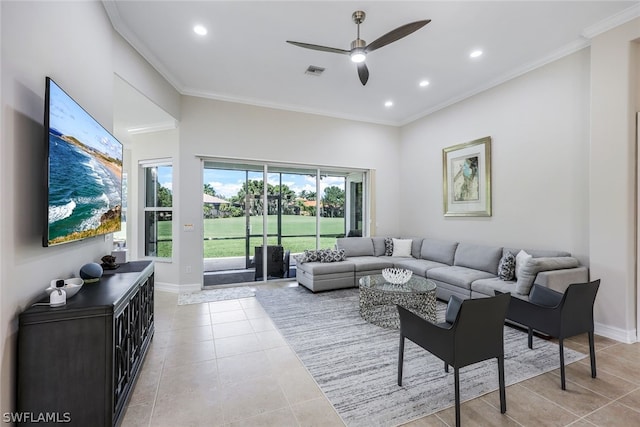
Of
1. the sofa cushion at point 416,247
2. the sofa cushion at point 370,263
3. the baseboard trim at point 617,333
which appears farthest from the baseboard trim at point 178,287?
the baseboard trim at point 617,333

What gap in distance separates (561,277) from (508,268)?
611 millimetres

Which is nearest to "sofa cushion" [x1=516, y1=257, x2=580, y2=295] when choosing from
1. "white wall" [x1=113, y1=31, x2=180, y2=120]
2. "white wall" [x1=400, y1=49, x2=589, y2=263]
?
"white wall" [x1=400, y1=49, x2=589, y2=263]

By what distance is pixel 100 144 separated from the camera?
7.82 feet

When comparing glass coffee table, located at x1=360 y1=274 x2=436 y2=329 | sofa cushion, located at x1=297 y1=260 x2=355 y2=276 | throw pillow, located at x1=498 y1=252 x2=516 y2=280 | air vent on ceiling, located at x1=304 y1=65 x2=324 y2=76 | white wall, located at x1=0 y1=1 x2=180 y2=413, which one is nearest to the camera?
white wall, located at x1=0 y1=1 x2=180 y2=413

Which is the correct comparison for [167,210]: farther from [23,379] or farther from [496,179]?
[496,179]

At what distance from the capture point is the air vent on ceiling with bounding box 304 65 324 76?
13.5 feet

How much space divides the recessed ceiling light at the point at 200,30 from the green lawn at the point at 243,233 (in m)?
3.05

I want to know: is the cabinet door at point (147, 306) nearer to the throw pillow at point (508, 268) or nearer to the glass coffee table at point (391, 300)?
the glass coffee table at point (391, 300)

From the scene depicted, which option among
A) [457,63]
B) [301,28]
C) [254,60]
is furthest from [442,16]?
[254,60]

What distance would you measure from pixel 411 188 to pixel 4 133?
20.2 ft

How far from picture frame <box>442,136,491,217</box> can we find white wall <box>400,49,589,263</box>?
11 cm

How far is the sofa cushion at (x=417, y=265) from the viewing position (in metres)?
4.72

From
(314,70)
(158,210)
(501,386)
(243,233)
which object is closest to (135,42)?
(314,70)

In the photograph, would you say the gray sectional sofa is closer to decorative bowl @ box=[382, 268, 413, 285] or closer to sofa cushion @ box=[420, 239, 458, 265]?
sofa cushion @ box=[420, 239, 458, 265]
